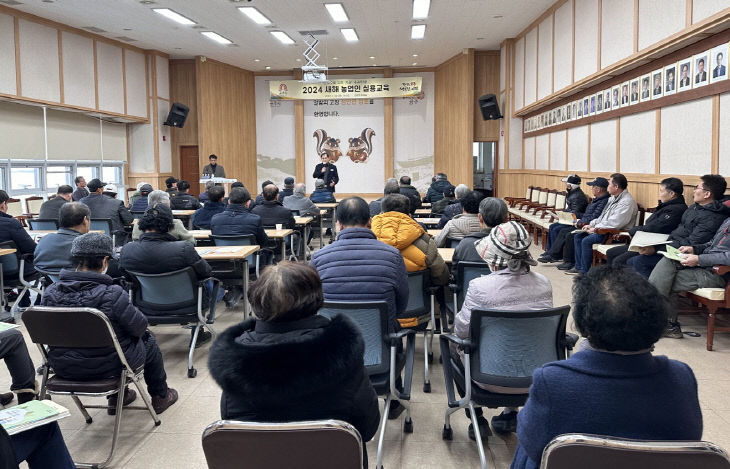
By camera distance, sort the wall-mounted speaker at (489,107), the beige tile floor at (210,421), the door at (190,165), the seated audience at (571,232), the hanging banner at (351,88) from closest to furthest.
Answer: the beige tile floor at (210,421), the seated audience at (571,232), the wall-mounted speaker at (489,107), the hanging banner at (351,88), the door at (190,165)

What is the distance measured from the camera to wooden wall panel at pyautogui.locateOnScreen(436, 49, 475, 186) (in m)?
15.7

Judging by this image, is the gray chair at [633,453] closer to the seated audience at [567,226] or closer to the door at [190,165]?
the seated audience at [567,226]

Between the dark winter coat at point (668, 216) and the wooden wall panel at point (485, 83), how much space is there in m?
10.3

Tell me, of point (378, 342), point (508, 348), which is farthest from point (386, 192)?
point (508, 348)

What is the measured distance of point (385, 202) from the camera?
4.59 meters

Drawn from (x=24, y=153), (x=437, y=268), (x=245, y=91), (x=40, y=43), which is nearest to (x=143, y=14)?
(x=40, y=43)

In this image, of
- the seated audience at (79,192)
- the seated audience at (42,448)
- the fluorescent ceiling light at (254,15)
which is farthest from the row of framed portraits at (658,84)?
the seated audience at (79,192)

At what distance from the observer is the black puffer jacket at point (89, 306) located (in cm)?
302

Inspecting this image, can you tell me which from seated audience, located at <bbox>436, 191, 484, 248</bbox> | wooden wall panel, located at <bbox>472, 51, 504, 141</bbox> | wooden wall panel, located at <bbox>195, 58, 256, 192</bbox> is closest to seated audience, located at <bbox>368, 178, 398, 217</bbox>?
seated audience, located at <bbox>436, 191, 484, 248</bbox>

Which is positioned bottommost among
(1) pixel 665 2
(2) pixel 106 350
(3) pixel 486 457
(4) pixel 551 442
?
(3) pixel 486 457

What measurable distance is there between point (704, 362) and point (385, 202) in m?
2.77

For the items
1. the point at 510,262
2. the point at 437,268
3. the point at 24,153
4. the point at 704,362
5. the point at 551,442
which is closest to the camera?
the point at 551,442

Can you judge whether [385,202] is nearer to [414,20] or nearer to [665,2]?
[665,2]

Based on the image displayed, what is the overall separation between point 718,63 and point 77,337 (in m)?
6.30
